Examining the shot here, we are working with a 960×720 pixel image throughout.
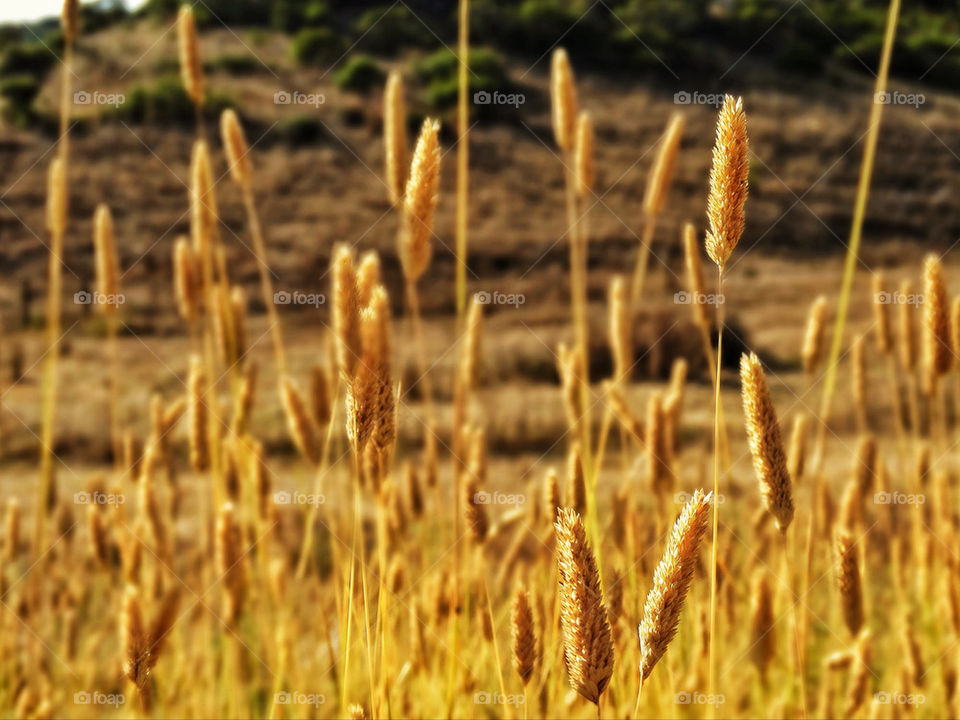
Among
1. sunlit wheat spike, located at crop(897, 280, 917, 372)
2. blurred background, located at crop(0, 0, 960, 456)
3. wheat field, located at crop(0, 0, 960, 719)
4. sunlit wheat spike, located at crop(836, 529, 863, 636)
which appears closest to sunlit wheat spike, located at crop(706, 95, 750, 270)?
wheat field, located at crop(0, 0, 960, 719)

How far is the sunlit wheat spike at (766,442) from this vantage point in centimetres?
58

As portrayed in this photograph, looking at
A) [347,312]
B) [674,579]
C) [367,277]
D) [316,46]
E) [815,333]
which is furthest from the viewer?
[316,46]

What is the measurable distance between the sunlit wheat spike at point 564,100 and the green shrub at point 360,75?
1206cm

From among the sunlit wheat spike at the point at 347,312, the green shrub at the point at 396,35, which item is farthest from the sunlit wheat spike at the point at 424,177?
the green shrub at the point at 396,35

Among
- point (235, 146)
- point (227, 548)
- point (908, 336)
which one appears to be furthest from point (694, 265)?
point (908, 336)

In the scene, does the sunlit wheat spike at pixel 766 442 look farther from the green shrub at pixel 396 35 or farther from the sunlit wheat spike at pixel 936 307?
the green shrub at pixel 396 35

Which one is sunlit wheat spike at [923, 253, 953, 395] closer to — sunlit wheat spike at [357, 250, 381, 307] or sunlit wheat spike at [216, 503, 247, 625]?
sunlit wheat spike at [357, 250, 381, 307]

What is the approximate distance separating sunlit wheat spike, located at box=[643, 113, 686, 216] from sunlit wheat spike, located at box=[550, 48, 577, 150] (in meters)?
0.16

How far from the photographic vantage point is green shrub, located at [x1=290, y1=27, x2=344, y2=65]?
1244 cm

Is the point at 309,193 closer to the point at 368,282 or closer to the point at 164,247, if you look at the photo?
the point at 164,247

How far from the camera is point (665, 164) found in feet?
4.46

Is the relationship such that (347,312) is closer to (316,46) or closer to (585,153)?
(585,153)

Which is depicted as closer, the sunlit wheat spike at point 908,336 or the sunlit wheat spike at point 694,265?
the sunlit wheat spike at point 694,265

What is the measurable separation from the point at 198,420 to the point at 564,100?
78 cm
